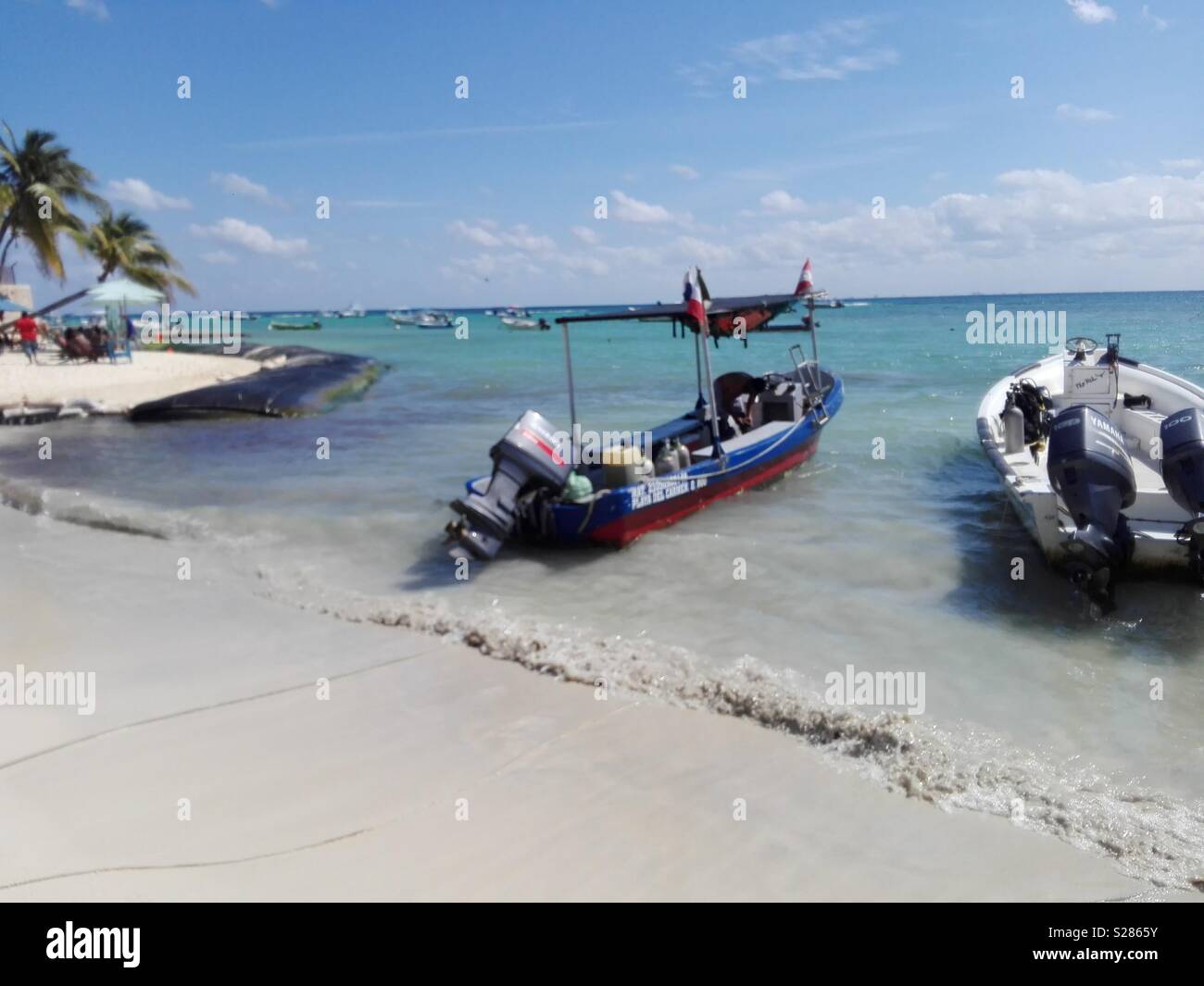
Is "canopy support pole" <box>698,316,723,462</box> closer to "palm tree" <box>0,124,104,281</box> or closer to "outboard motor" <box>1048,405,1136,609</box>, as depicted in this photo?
"outboard motor" <box>1048,405,1136,609</box>

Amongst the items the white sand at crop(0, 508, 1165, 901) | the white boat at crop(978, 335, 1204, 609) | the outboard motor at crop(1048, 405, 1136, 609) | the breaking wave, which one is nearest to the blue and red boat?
the breaking wave

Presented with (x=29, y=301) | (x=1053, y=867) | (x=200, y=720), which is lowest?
(x=1053, y=867)

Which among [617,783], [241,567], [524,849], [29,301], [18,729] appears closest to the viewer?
[524,849]

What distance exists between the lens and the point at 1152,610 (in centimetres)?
764

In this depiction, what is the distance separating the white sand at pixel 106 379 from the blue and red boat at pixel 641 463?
1468cm

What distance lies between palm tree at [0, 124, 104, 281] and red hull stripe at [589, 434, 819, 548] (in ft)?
83.7

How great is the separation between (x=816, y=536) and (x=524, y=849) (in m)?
6.81

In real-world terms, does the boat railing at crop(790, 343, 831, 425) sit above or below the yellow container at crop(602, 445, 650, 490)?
above

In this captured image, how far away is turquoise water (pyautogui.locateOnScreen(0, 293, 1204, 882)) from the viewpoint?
5645mm

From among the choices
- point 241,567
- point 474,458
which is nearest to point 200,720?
point 241,567

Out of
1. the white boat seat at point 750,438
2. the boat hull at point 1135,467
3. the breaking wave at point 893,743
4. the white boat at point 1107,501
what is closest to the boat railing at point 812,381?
the white boat seat at point 750,438

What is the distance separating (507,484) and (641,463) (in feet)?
5.56
